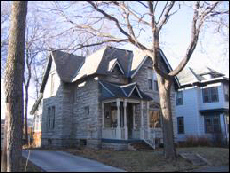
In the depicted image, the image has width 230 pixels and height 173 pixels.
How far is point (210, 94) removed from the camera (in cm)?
2883

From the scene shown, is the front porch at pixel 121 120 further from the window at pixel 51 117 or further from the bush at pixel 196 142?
the window at pixel 51 117

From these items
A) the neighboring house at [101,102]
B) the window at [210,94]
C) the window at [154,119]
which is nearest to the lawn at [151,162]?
the neighboring house at [101,102]

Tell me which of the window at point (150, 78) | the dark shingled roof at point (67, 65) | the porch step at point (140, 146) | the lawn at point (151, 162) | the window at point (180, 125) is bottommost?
the lawn at point (151, 162)

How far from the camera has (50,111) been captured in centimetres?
2411

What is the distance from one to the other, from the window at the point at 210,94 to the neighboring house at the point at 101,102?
716cm

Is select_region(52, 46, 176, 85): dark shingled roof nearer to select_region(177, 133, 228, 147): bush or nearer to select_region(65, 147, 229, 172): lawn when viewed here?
select_region(177, 133, 228, 147): bush

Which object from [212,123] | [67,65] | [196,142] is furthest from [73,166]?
[212,123]

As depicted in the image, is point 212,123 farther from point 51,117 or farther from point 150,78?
point 51,117

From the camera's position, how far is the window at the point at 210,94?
2841 centimetres

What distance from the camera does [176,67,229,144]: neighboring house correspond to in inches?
1093

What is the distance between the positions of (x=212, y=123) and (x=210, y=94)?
126 inches

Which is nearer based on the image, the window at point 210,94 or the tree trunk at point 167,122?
the tree trunk at point 167,122

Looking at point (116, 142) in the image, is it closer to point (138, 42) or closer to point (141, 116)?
point (141, 116)

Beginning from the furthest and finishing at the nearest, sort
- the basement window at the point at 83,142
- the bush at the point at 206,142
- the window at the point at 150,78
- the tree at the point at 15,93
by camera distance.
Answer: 1. the window at the point at 150,78
2. the bush at the point at 206,142
3. the basement window at the point at 83,142
4. the tree at the point at 15,93
